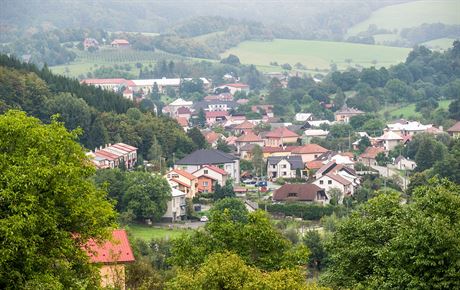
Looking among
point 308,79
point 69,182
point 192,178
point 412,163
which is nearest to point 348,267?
point 69,182

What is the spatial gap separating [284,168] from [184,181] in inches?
361

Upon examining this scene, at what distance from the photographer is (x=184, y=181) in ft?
143

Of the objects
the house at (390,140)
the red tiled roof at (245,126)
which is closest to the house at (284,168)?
the house at (390,140)

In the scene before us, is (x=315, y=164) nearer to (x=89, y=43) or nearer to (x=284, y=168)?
(x=284, y=168)

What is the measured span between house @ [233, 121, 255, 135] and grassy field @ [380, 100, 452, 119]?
10919mm

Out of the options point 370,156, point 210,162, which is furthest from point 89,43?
point 210,162

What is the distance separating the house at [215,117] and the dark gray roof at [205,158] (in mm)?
27412

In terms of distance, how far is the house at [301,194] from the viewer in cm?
4238

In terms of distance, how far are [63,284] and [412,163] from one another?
4113cm

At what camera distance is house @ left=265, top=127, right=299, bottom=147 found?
62094mm

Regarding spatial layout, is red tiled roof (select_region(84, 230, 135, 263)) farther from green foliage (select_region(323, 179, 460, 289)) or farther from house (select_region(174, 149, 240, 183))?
house (select_region(174, 149, 240, 183))

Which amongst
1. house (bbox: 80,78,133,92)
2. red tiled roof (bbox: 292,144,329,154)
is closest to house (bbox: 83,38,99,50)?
house (bbox: 80,78,133,92)

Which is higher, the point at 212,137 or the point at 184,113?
the point at 212,137

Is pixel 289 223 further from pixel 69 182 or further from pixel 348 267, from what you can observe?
pixel 69 182
